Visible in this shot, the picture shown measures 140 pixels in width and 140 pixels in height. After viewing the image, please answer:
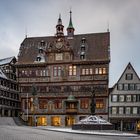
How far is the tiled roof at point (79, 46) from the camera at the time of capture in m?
83.7

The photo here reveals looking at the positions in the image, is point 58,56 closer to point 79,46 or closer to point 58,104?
point 79,46

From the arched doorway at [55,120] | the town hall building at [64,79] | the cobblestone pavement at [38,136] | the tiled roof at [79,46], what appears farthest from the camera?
the tiled roof at [79,46]

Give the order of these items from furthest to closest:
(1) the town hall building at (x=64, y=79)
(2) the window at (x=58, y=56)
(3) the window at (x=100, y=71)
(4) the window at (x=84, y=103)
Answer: (2) the window at (x=58, y=56) → (4) the window at (x=84, y=103) → (1) the town hall building at (x=64, y=79) → (3) the window at (x=100, y=71)

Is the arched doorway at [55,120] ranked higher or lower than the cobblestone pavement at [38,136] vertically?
lower

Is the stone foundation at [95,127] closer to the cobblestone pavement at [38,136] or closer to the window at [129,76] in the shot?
the cobblestone pavement at [38,136]

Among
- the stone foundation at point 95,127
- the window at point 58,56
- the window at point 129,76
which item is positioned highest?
the window at point 58,56

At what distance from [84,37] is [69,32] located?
454 cm

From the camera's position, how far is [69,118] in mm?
82500

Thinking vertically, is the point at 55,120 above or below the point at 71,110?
below

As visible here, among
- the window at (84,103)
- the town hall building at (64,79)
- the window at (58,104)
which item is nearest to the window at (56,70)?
the town hall building at (64,79)

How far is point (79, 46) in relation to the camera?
87125mm

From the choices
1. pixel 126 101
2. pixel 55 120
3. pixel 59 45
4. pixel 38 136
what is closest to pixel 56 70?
pixel 59 45

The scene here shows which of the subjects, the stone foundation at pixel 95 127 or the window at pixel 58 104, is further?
the window at pixel 58 104

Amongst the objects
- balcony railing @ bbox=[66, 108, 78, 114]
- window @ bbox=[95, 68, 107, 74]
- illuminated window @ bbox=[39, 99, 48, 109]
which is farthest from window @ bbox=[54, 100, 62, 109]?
window @ bbox=[95, 68, 107, 74]
